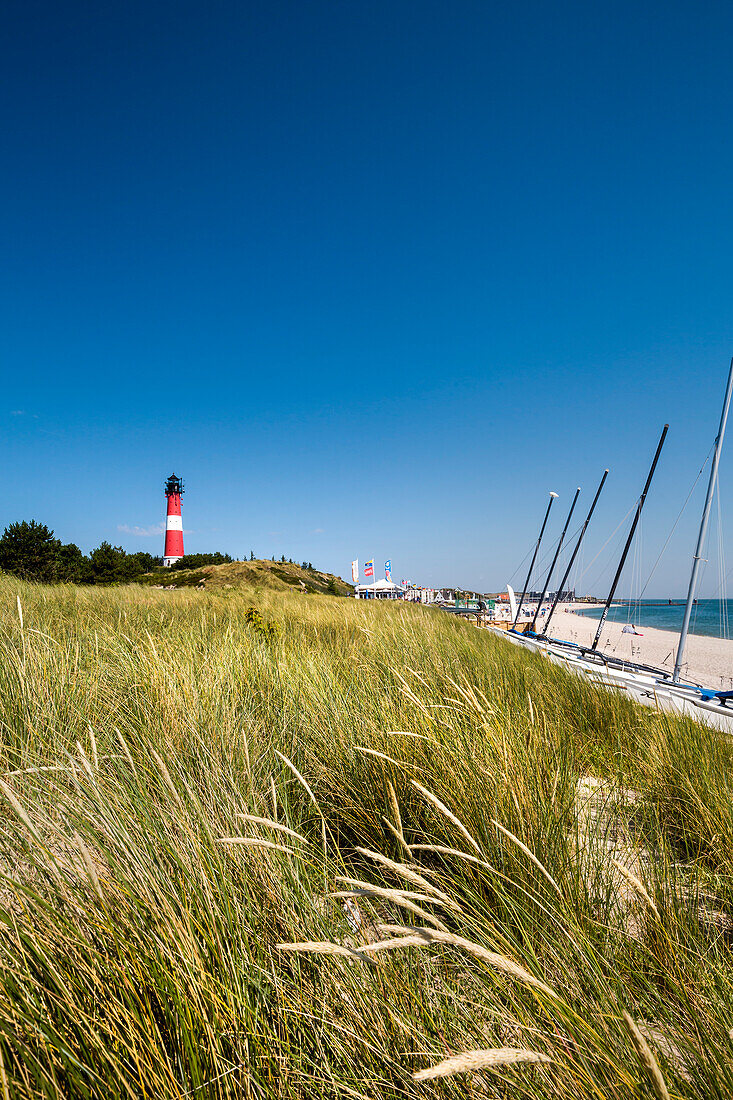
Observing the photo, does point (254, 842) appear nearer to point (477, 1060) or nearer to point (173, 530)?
point (477, 1060)

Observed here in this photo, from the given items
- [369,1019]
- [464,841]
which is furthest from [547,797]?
[369,1019]

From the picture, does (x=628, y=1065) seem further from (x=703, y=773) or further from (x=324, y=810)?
(x=703, y=773)

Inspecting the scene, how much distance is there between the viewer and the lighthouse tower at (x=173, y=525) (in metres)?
49.4

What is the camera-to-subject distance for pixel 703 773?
230cm

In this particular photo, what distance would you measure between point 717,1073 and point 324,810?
4.75 ft

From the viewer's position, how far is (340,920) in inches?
45.5

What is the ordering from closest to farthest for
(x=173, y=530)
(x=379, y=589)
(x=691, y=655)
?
(x=691, y=655)
(x=379, y=589)
(x=173, y=530)

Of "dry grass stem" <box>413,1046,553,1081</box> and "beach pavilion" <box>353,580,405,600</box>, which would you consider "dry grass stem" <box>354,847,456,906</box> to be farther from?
"beach pavilion" <box>353,580,405,600</box>

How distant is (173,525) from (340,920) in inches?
2170

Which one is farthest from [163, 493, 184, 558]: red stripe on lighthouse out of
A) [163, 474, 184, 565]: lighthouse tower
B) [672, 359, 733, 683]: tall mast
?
[672, 359, 733, 683]: tall mast

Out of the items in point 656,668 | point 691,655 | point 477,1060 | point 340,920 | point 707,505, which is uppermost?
point 707,505

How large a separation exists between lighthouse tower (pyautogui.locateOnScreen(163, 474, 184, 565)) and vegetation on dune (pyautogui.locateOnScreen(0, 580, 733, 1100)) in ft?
163

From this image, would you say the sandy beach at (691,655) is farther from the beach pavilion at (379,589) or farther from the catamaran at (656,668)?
the beach pavilion at (379,589)

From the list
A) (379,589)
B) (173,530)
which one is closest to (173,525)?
(173,530)
